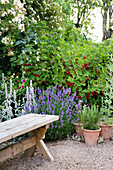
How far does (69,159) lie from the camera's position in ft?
8.96

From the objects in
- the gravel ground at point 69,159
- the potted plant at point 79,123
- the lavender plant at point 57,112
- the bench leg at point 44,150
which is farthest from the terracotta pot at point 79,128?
the bench leg at point 44,150

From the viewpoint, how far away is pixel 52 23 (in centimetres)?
491

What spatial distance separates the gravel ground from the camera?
8.33 ft

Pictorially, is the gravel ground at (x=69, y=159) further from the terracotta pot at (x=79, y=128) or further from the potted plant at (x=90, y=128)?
the terracotta pot at (x=79, y=128)

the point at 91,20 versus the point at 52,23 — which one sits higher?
the point at 91,20

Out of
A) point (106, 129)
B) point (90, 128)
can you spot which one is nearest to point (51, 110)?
point (90, 128)

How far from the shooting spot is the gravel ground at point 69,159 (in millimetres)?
2539

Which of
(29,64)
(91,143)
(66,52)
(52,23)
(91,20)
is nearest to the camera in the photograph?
(91,143)

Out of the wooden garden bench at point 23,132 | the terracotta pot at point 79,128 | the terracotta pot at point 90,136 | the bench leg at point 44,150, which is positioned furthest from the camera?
the terracotta pot at point 79,128

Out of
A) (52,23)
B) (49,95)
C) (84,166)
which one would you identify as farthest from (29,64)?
(84,166)

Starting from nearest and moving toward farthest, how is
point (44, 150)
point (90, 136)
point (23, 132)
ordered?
point (23, 132) → point (44, 150) → point (90, 136)

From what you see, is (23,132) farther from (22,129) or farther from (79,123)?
(79,123)

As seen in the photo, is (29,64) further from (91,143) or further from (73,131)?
(91,143)

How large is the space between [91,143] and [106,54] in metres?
2.41
